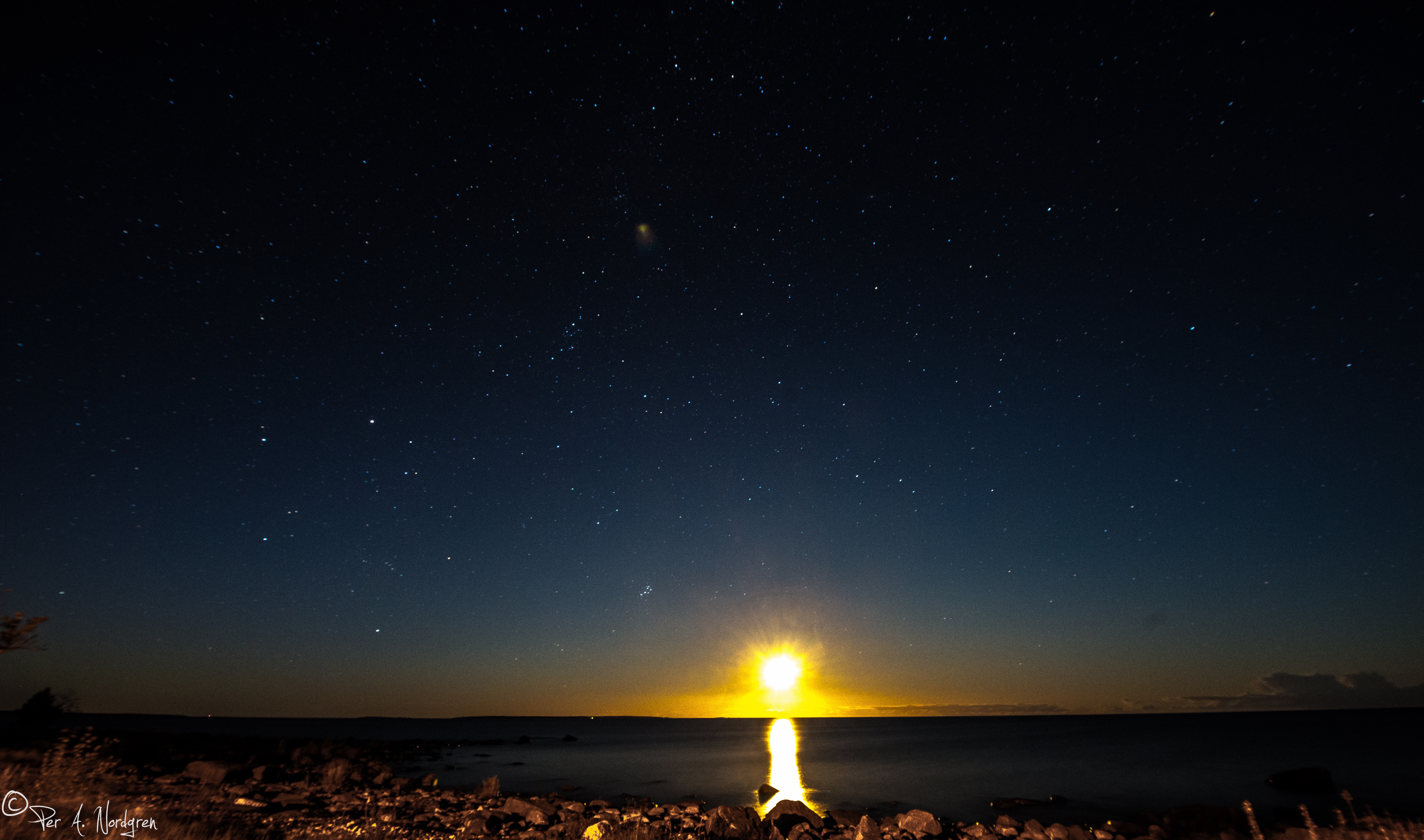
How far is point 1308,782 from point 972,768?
17.5 meters

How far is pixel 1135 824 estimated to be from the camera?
62.4ft

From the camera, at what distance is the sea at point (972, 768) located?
2547 centimetres

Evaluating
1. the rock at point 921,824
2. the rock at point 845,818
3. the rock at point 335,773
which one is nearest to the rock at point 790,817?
the rock at point 845,818

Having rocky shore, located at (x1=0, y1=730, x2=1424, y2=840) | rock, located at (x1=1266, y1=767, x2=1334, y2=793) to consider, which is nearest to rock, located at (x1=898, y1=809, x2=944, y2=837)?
rocky shore, located at (x1=0, y1=730, x2=1424, y2=840)

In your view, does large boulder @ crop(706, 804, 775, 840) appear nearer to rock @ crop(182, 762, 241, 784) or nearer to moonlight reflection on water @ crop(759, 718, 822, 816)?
moonlight reflection on water @ crop(759, 718, 822, 816)

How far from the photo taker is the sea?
25.5 metres

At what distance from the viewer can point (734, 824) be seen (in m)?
13.4

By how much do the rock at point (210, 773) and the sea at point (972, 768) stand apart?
9.79m

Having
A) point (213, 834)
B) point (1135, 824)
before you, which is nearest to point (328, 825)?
point (213, 834)

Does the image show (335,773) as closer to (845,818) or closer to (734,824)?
(734,824)

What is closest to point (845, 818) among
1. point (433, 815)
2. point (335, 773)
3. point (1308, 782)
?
point (433, 815)

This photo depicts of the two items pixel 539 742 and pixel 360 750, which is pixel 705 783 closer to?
pixel 360 750

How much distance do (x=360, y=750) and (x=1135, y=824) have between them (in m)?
42.5

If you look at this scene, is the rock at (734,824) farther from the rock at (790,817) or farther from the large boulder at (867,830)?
the large boulder at (867,830)
